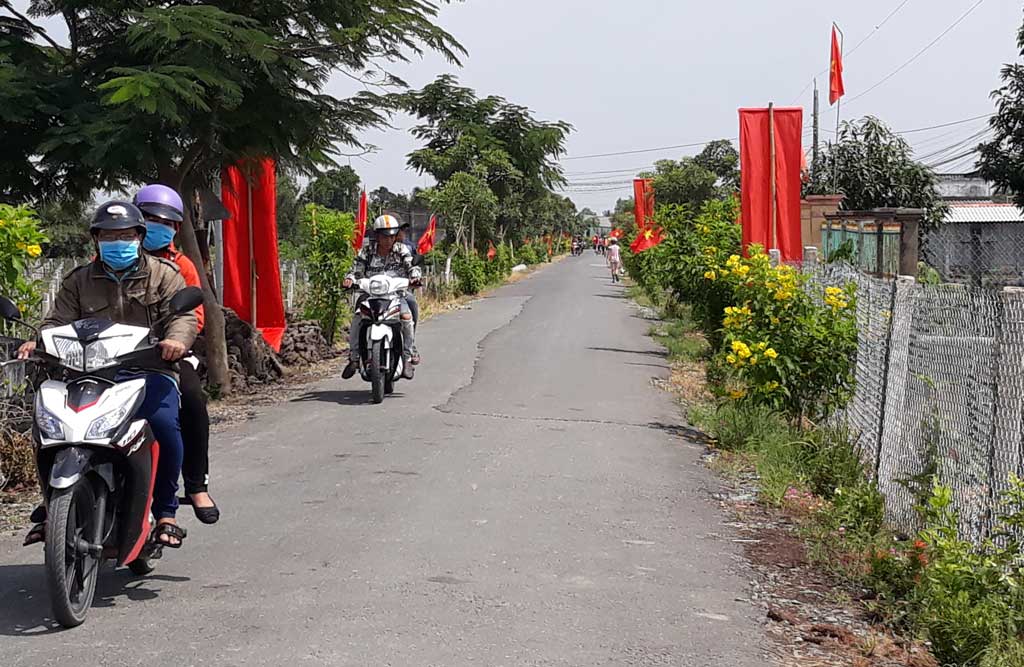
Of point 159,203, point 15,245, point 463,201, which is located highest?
point 463,201

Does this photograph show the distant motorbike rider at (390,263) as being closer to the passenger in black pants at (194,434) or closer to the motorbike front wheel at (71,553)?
the passenger in black pants at (194,434)

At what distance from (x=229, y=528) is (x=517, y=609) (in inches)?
84.7

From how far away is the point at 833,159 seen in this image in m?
26.4

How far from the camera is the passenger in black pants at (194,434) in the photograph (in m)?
5.32

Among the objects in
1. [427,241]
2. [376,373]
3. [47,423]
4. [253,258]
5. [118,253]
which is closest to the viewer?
[47,423]

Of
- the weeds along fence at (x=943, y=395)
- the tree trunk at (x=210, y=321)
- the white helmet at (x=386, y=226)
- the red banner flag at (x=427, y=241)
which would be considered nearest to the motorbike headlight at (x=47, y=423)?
the weeds along fence at (x=943, y=395)

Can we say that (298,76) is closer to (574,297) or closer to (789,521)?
(789,521)

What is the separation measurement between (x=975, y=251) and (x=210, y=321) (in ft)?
101

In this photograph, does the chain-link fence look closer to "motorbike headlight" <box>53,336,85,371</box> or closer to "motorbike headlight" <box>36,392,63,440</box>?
"motorbike headlight" <box>53,336,85,371</box>

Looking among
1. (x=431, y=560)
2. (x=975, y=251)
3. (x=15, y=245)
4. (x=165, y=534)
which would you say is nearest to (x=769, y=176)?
(x=15, y=245)

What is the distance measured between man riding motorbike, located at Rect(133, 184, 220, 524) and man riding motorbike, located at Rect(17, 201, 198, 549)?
0.15 m

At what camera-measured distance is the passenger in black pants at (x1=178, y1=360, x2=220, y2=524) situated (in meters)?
5.32

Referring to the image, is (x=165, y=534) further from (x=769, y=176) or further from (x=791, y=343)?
(x=769, y=176)

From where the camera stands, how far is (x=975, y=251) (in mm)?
36938
